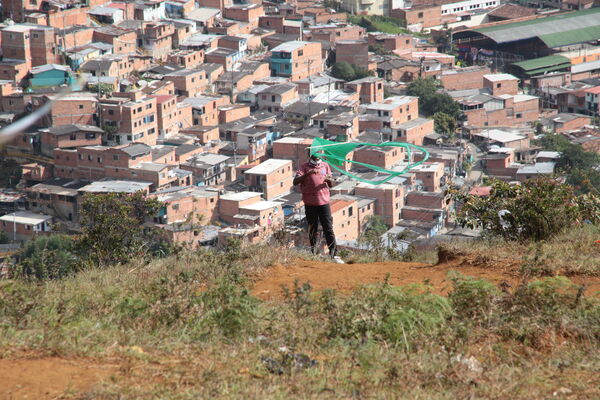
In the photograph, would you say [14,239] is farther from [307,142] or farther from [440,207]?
[440,207]

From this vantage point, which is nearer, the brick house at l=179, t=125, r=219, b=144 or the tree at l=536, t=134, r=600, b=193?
the tree at l=536, t=134, r=600, b=193

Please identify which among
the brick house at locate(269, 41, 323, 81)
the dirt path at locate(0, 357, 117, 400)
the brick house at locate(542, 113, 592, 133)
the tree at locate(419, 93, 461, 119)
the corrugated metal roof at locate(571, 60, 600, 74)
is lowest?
the brick house at locate(542, 113, 592, 133)

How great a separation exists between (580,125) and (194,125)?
8.48 meters

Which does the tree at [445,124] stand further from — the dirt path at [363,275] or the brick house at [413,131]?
the dirt path at [363,275]

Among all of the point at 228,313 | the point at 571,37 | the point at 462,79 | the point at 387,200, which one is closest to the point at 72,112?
the point at 387,200

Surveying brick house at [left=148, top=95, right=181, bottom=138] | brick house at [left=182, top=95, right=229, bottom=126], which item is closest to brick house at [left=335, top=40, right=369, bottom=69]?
brick house at [left=182, top=95, right=229, bottom=126]

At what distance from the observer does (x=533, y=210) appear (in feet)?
13.3

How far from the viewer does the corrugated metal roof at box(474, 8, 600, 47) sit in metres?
25.5

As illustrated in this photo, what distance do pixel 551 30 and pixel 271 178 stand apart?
1383cm

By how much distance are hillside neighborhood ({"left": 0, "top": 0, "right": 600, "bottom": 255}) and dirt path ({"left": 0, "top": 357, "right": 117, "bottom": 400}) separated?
8.63 m

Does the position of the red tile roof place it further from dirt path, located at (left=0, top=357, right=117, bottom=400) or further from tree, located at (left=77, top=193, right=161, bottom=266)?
dirt path, located at (left=0, top=357, right=117, bottom=400)

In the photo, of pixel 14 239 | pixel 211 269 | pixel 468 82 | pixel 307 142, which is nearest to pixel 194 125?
pixel 307 142

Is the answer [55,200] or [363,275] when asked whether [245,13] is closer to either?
[55,200]

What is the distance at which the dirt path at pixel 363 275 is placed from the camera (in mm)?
3254
